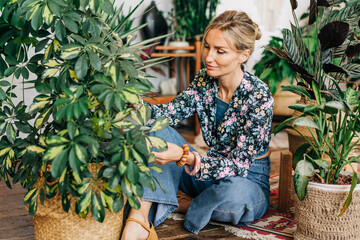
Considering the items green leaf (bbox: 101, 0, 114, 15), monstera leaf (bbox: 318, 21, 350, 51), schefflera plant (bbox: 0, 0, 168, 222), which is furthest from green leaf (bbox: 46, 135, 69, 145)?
monstera leaf (bbox: 318, 21, 350, 51)

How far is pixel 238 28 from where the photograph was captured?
1627mm

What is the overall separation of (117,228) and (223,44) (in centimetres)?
84

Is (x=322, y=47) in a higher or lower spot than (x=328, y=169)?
higher

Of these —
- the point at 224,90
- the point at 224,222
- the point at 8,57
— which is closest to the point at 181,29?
the point at 224,90

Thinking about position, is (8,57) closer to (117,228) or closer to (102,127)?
(102,127)

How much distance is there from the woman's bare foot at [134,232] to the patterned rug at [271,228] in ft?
1.32

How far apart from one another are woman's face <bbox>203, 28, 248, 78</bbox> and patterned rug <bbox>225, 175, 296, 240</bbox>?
0.67m

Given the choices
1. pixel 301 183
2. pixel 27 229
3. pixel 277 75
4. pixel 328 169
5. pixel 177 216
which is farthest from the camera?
pixel 277 75

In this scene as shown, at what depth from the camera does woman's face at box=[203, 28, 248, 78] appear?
162 cm

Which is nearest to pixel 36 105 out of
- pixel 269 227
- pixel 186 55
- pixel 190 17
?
pixel 269 227

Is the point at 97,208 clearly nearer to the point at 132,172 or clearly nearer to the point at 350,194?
the point at 132,172

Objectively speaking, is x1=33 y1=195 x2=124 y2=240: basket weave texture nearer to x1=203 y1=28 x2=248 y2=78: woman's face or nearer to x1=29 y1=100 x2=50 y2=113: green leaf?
x1=29 y1=100 x2=50 y2=113: green leaf

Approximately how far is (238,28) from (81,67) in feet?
2.63

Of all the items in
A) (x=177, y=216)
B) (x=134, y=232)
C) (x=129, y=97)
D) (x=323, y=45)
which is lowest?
(x=177, y=216)
